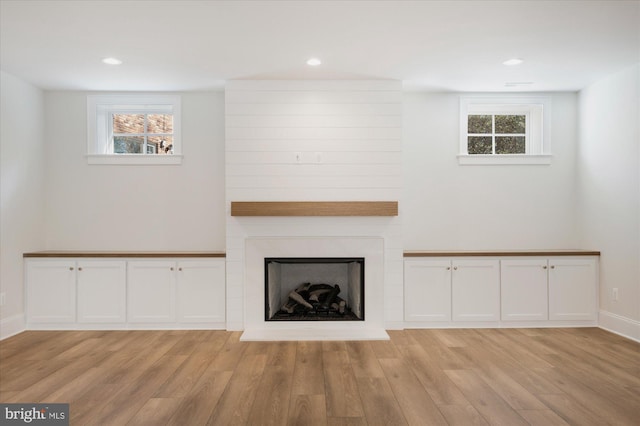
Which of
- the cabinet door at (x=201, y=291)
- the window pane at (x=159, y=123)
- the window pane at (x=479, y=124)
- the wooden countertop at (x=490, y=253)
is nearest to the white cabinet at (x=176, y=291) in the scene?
the cabinet door at (x=201, y=291)

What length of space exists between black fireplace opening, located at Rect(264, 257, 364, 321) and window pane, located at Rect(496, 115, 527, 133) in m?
2.36

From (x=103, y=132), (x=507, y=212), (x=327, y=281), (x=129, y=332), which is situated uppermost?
(x=103, y=132)

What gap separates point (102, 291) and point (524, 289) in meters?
4.44

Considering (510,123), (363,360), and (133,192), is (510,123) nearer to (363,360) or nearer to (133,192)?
(363,360)

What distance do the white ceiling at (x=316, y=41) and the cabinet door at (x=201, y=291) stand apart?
1.95 m

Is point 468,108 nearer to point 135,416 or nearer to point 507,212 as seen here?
point 507,212

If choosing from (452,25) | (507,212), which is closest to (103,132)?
(452,25)

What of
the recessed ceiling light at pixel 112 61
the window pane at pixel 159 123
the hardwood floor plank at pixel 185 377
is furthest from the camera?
the window pane at pixel 159 123

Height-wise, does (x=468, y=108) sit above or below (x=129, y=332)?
above

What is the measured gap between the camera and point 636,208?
406cm

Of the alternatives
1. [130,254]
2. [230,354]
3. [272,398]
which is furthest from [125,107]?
[272,398]

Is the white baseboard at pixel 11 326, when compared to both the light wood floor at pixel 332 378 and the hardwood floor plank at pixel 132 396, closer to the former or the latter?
the light wood floor at pixel 332 378

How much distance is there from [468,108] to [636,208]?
6.46 feet

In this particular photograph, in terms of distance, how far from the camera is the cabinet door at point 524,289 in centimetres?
455
